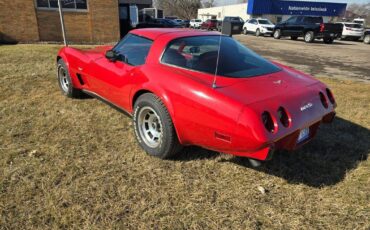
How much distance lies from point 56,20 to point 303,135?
1449 cm

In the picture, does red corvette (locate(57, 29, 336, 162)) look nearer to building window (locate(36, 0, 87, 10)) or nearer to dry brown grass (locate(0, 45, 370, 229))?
dry brown grass (locate(0, 45, 370, 229))

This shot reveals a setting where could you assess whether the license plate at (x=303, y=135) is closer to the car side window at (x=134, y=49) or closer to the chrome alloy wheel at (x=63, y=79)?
the car side window at (x=134, y=49)

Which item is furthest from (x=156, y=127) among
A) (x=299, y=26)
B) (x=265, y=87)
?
(x=299, y=26)

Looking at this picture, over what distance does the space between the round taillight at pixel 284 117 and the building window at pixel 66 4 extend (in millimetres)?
14502

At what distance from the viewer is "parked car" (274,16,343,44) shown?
21.0 metres

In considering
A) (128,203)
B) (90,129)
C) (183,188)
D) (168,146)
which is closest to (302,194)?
(183,188)

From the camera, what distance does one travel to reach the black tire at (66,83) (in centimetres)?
495

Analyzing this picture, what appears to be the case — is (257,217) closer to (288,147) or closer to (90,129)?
(288,147)

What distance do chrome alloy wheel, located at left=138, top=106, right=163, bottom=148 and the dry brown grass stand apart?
0.58ft

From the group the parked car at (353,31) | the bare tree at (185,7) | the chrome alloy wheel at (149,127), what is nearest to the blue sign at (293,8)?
the parked car at (353,31)

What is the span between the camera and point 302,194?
9.43ft

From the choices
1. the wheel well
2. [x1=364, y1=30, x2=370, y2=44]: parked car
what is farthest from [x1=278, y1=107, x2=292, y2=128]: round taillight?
[x1=364, y1=30, x2=370, y2=44]: parked car

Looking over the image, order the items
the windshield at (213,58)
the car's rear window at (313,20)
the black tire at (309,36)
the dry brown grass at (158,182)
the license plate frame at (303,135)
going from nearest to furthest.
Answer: the dry brown grass at (158,182)
the license plate frame at (303,135)
the windshield at (213,58)
the black tire at (309,36)
the car's rear window at (313,20)

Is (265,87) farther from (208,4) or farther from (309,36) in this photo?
(208,4)
